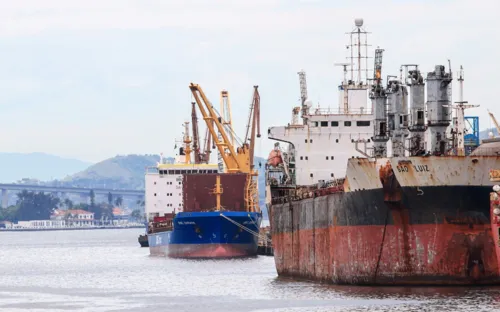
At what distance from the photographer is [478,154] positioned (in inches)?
1663

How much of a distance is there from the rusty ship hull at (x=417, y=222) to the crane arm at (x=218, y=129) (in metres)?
44.7

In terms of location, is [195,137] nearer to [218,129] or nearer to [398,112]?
[218,129]

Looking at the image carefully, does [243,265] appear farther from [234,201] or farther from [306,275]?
[306,275]

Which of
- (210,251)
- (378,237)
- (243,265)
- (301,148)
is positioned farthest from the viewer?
(210,251)

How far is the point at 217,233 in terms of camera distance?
80.1 metres

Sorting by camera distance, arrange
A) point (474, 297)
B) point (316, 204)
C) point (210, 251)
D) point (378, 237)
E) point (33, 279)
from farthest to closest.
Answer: point (210, 251) → point (33, 279) → point (316, 204) → point (378, 237) → point (474, 297)

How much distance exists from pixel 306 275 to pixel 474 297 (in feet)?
40.7

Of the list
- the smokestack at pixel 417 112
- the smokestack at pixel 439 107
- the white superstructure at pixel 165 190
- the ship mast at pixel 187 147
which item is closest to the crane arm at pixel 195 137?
the ship mast at pixel 187 147

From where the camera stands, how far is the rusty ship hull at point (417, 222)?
131ft

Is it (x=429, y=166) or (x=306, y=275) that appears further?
(x=306, y=275)

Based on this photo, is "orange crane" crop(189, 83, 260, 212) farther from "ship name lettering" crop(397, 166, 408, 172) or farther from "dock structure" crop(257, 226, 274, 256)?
"ship name lettering" crop(397, 166, 408, 172)

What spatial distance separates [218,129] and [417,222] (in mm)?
49932

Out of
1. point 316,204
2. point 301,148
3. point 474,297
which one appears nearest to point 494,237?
point 474,297

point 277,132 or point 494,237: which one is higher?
point 277,132
